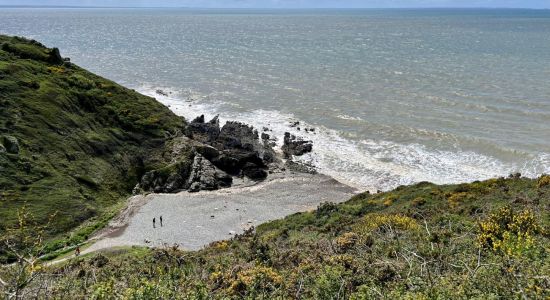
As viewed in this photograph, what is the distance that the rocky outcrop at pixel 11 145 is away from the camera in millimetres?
33662

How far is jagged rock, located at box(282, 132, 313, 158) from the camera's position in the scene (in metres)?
48.5

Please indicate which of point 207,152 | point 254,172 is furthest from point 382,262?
point 207,152

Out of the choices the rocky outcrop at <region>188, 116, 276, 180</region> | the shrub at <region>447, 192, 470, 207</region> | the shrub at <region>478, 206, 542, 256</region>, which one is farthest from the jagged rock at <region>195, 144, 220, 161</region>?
the shrub at <region>478, 206, 542, 256</region>

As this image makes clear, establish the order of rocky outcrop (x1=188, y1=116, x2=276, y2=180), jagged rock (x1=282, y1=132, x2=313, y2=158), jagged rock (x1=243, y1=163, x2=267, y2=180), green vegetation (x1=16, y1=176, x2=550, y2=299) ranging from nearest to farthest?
green vegetation (x1=16, y1=176, x2=550, y2=299)
jagged rock (x1=243, y1=163, x2=267, y2=180)
rocky outcrop (x1=188, y1=116, x2=276, y2=180)
jagged rock (x1=282, y1=132, x2=313, y2=158)

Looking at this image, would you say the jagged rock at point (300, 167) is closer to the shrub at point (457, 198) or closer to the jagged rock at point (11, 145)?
the shrub at point (457, 198)

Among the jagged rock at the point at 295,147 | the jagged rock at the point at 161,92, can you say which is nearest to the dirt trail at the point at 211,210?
the jagged rock at the point at 295,147

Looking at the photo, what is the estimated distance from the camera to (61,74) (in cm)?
5031

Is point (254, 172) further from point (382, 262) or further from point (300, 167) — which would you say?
point (382, 262)

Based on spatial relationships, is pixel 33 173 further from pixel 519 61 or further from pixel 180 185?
pixel 519 61

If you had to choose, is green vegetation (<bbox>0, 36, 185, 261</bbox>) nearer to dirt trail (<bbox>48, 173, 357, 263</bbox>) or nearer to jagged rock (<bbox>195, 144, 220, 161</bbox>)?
dirt trail (<bbox>48, 173, 357, 263</bbox>)

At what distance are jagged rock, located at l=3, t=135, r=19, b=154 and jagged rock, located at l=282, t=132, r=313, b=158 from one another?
1015 inches

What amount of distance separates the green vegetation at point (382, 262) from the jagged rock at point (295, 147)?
23064 millimetres

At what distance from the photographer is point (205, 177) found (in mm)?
41219

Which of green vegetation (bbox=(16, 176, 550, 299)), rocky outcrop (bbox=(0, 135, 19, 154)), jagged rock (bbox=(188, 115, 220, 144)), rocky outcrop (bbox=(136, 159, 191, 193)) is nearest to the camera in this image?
green vegetation (bbox=(16, 176, 550, 299))
